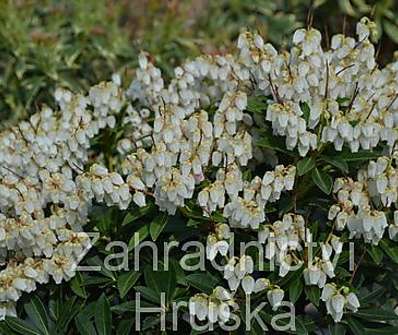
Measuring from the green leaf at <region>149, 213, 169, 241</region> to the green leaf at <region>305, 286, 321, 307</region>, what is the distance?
0.43 meters

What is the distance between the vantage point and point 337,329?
2201 millimetres

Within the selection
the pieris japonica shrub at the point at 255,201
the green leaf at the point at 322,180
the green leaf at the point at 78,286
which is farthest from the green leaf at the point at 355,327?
the green leaf at the point at 78,286

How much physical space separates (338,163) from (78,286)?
2.65 feet

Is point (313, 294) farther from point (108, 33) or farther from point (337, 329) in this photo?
point (108, 33)

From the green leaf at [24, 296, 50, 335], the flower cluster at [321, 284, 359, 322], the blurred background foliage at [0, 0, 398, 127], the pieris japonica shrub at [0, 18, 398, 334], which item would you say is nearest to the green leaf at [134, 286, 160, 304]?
the pieris japonica shrub at [0, 18, 398, 334]

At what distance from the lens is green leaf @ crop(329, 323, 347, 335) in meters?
2.20

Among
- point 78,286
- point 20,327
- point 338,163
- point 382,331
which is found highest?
point 338,163

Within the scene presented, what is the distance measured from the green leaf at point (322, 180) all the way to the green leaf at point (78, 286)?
0.72 m

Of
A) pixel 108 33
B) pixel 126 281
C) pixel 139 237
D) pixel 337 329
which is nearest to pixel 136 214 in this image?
pixel 139 237

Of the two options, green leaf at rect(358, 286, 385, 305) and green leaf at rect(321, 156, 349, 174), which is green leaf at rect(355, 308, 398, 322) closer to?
green leaf at rect(358, 286, 385, 305)

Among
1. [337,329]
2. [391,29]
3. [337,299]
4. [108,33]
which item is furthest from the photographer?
[391,29]

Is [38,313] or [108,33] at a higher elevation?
[108,33]

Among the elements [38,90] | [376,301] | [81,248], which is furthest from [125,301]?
[38,90]

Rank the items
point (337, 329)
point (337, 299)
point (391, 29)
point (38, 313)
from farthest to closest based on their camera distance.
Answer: point (391, 29) < point (38, 313) < point (337, 329) < point (337, 299)
